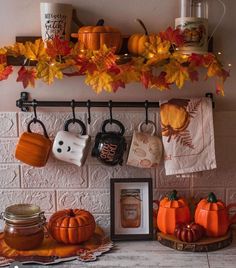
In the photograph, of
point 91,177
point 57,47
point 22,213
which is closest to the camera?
point 57,47

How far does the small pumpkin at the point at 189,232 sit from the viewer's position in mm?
1398

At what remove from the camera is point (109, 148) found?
4.81ft

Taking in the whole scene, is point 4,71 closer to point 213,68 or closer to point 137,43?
point 137,43

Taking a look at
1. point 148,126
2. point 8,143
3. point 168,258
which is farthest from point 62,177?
point 168,258

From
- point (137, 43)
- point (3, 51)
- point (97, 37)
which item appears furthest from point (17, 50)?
point (137, 43)

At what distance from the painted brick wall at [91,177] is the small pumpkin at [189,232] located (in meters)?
0.17

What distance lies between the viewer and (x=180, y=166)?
1.50 m

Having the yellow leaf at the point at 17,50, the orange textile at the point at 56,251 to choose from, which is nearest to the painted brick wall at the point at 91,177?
the orange textile at the point at 56,251

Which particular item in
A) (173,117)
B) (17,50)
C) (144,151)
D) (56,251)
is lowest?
(56,251)

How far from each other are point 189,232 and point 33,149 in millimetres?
548

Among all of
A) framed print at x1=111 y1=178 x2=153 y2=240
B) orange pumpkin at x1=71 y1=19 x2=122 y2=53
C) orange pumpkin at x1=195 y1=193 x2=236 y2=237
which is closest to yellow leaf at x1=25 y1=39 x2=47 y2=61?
orange pumpkin at x1=71 y1=19 x2=122 y2=53

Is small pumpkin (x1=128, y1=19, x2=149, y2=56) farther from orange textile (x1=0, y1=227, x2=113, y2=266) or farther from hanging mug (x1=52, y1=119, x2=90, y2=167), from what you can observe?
orange textile (x1=0, y1=227, x2=113, y2=266)

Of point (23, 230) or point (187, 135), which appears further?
point (187, 135)

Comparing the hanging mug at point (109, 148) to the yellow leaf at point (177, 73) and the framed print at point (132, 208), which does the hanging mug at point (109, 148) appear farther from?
the yellow leaf at point (177, 73)
